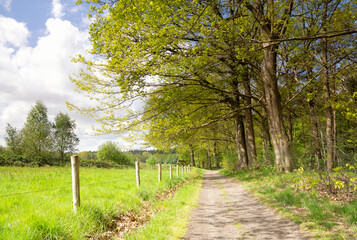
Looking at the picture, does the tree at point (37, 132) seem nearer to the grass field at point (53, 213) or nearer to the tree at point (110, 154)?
the tree at point (110, 154)

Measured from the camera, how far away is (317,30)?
11.4 metres

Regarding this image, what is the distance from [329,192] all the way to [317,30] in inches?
361

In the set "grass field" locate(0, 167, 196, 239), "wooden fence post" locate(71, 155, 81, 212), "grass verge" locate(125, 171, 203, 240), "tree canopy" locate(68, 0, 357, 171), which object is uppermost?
"tree canopy" locate(68, 0, 357, 171)

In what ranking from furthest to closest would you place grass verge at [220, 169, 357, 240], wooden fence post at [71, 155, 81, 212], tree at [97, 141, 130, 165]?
tree at [97, 141, 130, 165], wooden fence post at [71, 155, 81, 212], grass verge at [220, 169, 357, 240]

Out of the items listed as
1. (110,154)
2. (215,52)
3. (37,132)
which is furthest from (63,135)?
(215,52)

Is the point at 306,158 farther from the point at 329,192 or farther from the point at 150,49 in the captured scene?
the point at 150,49

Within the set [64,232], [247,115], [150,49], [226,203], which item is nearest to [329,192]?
[226,203]

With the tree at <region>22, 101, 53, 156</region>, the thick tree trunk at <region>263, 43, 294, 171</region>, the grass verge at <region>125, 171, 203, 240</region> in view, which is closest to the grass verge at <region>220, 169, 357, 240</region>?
the grass verge at <region>125, 171, 203, 240</region>

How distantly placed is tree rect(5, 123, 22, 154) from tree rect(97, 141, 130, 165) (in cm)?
2622

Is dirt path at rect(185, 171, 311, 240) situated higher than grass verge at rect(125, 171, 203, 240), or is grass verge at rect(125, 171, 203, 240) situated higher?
grass verge at rect(125, 171, 203, 240)

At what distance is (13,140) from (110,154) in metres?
27.9

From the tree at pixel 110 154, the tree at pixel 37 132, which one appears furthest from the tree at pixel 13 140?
the tree at pixel 110 154

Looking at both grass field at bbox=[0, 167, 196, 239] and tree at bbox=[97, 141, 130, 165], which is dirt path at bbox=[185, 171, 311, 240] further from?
tree at bbox=[97, 141, 130, 165]

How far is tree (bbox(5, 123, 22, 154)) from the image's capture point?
41216mm
